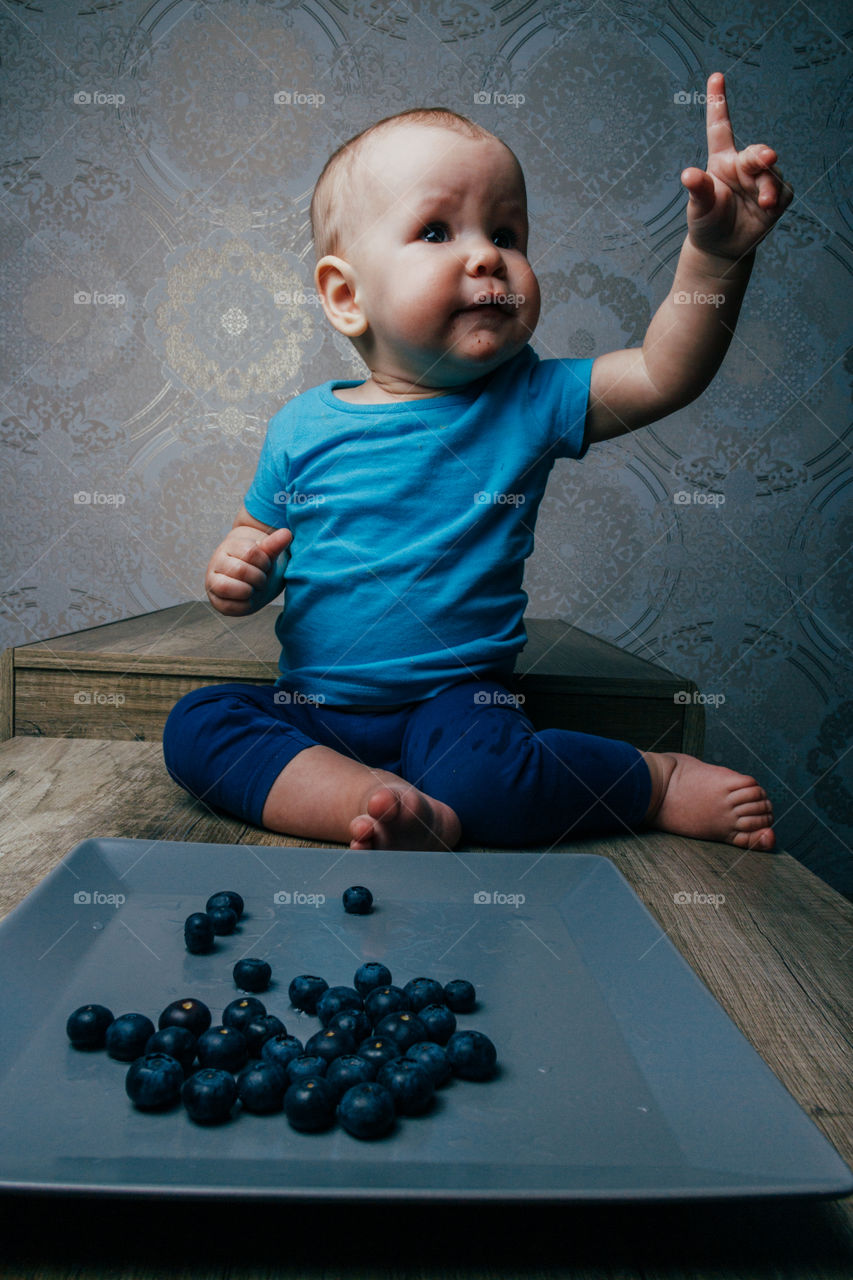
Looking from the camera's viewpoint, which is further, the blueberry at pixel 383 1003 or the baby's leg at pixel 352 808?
the baby's leg at pixel 352 808

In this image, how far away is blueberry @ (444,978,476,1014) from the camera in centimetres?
58

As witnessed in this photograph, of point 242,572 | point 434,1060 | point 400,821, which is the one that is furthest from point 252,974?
point 242,572

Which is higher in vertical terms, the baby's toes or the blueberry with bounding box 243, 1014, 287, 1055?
the blueberry with bounding box 243, 1014, 287, 1055

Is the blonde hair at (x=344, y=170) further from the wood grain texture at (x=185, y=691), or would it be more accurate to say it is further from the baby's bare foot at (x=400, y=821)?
the baby's bare foot at (x=400, y=821)

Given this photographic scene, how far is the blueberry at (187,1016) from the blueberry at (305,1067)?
7 centimetres

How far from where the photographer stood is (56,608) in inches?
81.8

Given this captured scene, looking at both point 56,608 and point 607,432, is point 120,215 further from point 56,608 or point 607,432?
point 607,432

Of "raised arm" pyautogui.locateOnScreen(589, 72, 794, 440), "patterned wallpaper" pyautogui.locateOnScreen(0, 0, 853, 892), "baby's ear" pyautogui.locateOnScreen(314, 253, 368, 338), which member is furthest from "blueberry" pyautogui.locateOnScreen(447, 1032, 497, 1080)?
"patterned wallpaper" pyautogui.locateOnScreen(0, 0, 853, 892)

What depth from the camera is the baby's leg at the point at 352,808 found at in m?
0.82

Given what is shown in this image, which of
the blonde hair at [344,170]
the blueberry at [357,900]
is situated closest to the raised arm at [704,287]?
the blonde hair at [344,170]

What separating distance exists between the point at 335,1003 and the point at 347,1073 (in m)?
0.08

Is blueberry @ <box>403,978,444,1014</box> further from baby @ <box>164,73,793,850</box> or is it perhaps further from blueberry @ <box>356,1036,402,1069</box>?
baby @ <box>164,73,793,850</box>

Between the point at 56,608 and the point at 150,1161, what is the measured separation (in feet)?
5.95

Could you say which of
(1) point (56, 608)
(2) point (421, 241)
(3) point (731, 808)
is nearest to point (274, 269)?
(1) point (56, 608)
